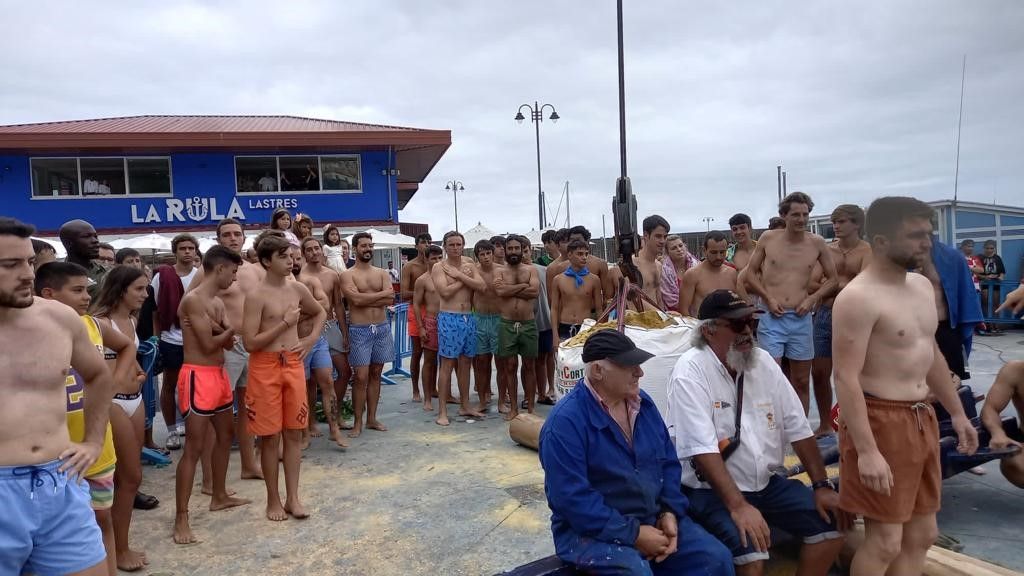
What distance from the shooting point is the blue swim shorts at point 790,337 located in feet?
18.3

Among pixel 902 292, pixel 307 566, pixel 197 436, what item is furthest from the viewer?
pixel 197 436

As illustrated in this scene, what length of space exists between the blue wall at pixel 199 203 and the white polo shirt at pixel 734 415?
59.1 ft

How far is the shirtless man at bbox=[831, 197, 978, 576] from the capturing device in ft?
9.07

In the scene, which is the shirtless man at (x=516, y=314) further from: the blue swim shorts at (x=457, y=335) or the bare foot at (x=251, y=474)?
the bare foot at (x=251, y=474)

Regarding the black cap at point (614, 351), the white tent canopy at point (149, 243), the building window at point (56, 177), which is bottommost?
the black cap at point (614, 351)

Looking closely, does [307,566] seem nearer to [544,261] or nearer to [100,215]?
[544,261]

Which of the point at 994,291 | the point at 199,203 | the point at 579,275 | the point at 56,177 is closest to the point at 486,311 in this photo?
the point at 579,275

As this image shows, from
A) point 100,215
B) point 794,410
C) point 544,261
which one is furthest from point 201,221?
point 794,410

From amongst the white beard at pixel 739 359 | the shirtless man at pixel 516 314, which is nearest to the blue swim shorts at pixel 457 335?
the shirtless man at pixel 516 314

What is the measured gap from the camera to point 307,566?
373 cm

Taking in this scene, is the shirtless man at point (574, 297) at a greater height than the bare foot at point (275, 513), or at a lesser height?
greater

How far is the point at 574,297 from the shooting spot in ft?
22.9

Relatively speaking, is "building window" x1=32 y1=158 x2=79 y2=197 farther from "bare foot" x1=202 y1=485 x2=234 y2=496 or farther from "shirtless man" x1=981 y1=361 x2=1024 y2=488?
"shirtless man" x1=981 y1=361 x2=1024 y2=488

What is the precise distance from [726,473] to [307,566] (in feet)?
7.71
